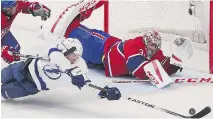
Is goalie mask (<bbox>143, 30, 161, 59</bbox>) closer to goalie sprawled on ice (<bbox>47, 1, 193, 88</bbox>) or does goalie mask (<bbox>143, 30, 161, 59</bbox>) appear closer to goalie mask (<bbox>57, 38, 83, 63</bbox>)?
goalie sprawled on ice (<bbox>47, 1, 193, 88</bbox>)

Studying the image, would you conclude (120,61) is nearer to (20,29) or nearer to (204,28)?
(204,28)

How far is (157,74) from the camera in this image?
2463mm

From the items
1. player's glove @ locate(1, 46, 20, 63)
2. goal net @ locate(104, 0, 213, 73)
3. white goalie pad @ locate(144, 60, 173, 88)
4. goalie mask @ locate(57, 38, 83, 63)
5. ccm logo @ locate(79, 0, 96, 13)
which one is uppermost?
ccm logo @ locate(79, 0, 96, 13)

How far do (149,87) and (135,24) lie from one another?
873 millimetres

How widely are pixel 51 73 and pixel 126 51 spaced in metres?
0.52

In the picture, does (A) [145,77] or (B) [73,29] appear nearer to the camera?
(A) [145,77]

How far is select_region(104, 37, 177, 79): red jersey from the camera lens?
99.0 inches

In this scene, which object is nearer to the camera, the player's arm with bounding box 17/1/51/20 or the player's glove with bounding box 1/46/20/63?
the player's glove with bounding box 1/46/20/63

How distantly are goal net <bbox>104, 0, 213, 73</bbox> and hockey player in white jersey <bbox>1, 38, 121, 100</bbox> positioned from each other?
1.01m

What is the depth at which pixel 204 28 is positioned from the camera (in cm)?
298

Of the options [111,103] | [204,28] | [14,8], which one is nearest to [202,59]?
[204,28]

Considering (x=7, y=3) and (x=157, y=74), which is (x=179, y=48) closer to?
(x=157, y=74)

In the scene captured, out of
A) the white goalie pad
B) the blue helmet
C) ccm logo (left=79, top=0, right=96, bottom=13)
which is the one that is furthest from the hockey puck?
ccm logo (left=79, top=0, right=96, bottom=13)

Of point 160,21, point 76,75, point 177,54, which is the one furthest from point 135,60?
point 160,21
